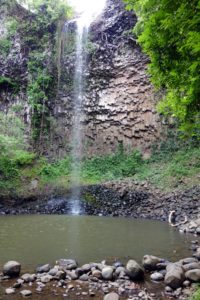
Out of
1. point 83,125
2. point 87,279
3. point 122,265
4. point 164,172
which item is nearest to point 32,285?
point 87,279

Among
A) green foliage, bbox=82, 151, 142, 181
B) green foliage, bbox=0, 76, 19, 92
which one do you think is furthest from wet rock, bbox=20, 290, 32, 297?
green foliage, bbox=0, 76, 19, 92

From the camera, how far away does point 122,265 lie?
6.75 metres

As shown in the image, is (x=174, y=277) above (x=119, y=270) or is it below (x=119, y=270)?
above

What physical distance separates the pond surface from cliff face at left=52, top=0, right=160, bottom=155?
9.86 metres

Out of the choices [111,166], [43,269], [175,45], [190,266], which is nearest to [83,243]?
[43,269]

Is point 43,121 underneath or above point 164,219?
above

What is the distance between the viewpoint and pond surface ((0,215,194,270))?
7619 millimetres

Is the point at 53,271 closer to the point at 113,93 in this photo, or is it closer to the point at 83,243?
the point at 83,243

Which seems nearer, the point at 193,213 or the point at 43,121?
the point at 193,213

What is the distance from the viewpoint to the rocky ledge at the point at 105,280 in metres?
5.32

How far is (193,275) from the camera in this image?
18.9 feet

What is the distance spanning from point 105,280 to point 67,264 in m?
1.07

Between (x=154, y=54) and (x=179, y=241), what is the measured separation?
6.49 m

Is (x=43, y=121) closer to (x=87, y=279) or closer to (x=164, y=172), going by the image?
(x=164, y=172)
